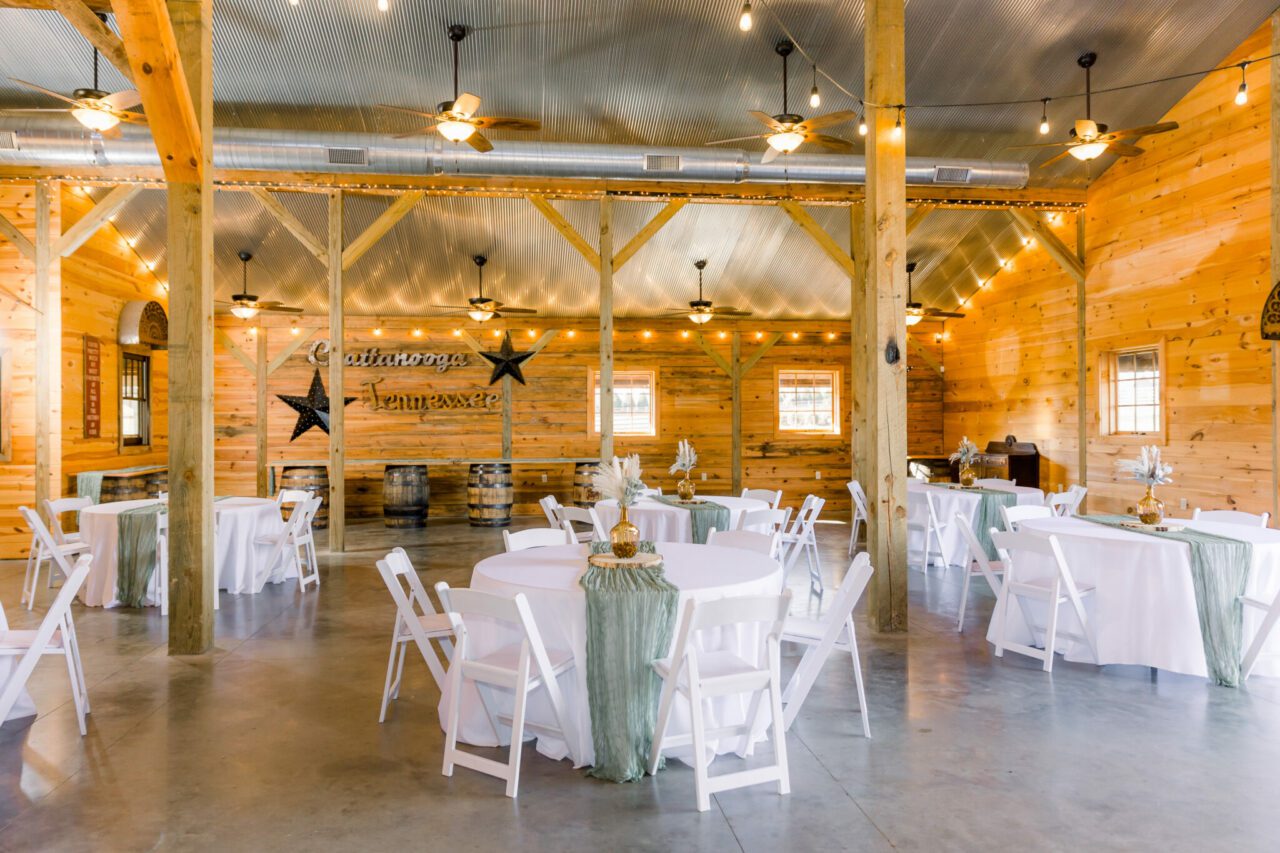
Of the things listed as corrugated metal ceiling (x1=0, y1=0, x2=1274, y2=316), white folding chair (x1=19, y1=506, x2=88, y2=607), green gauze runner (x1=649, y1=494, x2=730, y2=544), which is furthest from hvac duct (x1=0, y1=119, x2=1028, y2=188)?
green gauze runner (x1=649, y1=494, x2=730, y2=544)

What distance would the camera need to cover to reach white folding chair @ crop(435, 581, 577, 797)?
2.82 metres

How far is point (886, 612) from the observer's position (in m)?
5.14

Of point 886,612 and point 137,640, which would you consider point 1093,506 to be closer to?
point 886,612

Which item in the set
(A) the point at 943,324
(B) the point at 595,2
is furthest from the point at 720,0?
(A) the point at 943,324

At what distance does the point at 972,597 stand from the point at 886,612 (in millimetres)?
1517

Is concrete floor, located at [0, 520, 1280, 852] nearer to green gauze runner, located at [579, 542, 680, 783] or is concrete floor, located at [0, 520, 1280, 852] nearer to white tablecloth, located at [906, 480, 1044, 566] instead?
green gauze runner, located at [579, 542, 680, 783]

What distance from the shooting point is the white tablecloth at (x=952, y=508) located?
7234 mm

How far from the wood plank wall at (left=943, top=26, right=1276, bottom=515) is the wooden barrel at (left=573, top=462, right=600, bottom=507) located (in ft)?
19.4

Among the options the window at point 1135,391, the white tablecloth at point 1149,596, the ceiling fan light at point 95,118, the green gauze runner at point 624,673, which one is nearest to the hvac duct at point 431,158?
the ceiling fan light at point 95,118

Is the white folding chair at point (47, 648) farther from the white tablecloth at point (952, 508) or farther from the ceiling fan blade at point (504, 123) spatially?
the white tablecloth at point (952, 508)

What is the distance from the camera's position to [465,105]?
611cm

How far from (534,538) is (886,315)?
2630 mm

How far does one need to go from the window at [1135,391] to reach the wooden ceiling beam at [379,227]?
315 inches

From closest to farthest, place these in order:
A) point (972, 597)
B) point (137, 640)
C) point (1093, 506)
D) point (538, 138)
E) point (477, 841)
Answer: point (477, 841) < point (137, 640) < point (972, 597) < point (538, 138) < point (1093, 506)
